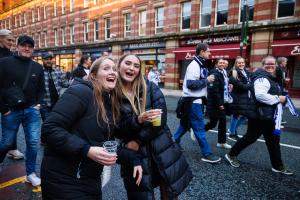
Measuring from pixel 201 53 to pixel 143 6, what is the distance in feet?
61.8

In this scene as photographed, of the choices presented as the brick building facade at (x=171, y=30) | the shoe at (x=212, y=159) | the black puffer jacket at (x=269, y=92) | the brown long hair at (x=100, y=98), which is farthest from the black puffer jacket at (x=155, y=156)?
the brick building facade at (x=171, y=30)

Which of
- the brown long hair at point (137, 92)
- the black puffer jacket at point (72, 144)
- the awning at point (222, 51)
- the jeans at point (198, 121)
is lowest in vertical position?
the jeans at point (198, 121)

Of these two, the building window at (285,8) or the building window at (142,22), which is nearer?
the building window at (285,8)

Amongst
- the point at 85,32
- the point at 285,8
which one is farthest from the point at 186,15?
the point at 85,32

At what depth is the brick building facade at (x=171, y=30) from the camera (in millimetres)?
15180

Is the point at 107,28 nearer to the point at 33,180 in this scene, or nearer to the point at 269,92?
the point at 269,92

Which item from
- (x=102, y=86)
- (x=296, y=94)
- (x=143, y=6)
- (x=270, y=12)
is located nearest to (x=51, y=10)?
(x=143, y=6)

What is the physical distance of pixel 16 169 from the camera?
4199mm

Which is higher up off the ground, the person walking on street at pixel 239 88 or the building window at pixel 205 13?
the building window at pixel 205 13

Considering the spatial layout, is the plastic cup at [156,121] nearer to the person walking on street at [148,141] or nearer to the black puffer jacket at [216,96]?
the person walking on street at [148,141]

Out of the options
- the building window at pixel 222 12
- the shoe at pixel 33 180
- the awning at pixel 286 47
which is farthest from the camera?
the building window at pixel 222 12

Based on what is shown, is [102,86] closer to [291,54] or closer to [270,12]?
[291,54]

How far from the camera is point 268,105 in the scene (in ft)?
13.0

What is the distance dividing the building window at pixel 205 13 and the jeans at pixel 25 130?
16848 millimetres
